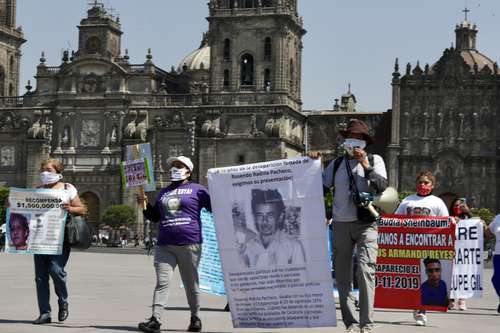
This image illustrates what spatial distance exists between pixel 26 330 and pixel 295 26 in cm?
7021

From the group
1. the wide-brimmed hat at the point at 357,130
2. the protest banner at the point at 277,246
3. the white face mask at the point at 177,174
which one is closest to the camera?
the protest banner at the point at 277,246

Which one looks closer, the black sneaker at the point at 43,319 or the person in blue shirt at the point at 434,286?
the black sneaker at the point at 43,319

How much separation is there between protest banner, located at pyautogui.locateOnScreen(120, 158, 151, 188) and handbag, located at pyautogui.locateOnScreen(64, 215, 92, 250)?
176 centimetres

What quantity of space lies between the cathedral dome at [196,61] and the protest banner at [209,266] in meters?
80.7

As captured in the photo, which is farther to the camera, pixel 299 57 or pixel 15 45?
pixel 15 45

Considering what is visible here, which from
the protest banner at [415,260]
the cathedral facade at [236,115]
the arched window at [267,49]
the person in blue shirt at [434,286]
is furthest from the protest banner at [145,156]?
the arched window at [267,49]

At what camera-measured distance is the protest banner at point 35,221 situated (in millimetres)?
14594

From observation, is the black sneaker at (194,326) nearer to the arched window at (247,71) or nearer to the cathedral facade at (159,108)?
the cathedral facade at (159,108)

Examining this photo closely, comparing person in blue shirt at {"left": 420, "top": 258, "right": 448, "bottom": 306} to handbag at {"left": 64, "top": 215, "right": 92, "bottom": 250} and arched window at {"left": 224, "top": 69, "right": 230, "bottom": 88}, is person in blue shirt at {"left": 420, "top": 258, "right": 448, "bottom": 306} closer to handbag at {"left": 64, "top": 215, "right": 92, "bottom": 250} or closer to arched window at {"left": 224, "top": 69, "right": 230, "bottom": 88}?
handbag at {"left": 64, "top": 215, "right": 92, "bottom": 250}

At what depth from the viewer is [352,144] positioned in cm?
1309

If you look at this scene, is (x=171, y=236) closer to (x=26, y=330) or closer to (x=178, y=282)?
(x=26, y=330)

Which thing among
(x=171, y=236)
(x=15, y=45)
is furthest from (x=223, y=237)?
(x=15, y=45)

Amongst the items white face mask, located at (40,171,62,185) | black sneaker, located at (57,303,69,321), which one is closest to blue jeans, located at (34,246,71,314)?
black sneaker, located at (57,303,69,321)

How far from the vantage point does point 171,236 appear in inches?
539
